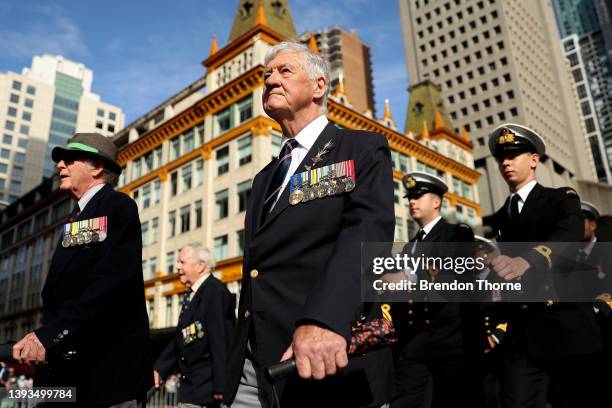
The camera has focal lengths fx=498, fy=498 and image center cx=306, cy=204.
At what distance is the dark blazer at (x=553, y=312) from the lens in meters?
3.64

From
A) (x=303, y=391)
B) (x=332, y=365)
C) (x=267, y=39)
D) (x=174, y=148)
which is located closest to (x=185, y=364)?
(x=303, y=391)

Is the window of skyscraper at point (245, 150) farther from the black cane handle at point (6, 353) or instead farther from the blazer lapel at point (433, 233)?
the black cane handle at point (6, 353)

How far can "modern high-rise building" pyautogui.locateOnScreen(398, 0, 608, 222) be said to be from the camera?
64.4 m

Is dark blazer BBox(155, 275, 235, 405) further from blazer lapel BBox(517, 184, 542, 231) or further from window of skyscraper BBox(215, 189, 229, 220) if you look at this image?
window of skyscraper BBox(215, 189, 229, 220)

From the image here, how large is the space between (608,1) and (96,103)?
12667 cm

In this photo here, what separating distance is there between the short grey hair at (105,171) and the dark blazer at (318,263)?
204 centimetres

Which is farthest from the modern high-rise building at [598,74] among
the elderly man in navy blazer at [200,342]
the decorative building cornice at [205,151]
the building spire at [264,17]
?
the elderly man in navy blazer at [200,342]

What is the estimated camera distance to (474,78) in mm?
68312

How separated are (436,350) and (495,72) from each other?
225ft

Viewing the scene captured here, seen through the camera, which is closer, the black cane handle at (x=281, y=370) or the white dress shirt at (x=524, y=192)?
the black cane handle at (x=281, y=370)

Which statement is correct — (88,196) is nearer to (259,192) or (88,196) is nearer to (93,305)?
(93,305)

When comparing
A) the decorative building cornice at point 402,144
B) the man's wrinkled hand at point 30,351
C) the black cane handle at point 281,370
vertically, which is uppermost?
the decorative building cornice at point 402,144

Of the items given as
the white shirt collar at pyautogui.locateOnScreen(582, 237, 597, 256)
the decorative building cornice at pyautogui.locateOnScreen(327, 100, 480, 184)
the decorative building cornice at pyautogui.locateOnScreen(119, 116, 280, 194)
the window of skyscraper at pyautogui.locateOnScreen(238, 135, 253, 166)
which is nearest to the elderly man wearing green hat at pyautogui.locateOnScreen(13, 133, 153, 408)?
the white shirt collar at pyautogui.locateOnScreen(582, 237, 597, 256)

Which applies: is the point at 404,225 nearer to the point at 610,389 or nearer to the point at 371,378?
the point at 610,389
